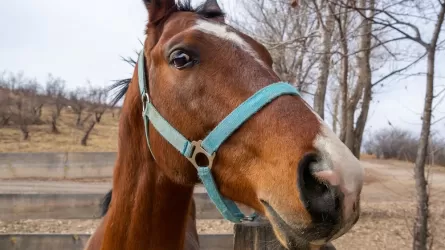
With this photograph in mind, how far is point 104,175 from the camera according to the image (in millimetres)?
12211

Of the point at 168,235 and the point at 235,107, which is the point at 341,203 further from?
the point at 168,235

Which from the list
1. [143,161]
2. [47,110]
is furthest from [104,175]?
[47,110]

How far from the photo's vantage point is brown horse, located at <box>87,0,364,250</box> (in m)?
1.41

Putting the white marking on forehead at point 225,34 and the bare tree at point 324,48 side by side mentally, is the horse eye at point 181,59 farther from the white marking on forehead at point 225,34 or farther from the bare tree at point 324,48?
the bare tree at point 324,48

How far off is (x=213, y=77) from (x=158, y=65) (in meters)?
0.40

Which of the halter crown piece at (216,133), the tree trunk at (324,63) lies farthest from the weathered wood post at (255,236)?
the tree trunk at (324,63)

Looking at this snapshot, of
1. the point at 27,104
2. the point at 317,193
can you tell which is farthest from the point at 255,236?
the point at 27,104

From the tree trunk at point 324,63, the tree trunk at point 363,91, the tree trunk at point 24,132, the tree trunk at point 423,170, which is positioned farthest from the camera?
the tree trunk at point 24,132

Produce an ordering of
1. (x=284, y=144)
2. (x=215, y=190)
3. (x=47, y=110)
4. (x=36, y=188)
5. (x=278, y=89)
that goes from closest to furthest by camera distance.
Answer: (x=284, y=144), (x=278, y=89), (x=215, y=190), (x=36, y=188), (x=47, y=110)

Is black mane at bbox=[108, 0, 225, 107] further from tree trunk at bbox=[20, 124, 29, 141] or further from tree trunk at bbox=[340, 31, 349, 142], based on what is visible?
tree trunk at bbox=[20, 124, 29, 141]

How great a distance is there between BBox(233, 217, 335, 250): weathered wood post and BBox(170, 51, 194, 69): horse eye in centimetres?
Answer: 113

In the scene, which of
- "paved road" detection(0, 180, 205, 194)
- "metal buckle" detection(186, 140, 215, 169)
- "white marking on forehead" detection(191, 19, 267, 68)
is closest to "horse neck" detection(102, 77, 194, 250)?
"metal buckle" detection(186, 140, 215, 169)

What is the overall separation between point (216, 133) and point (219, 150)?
0.25 ft

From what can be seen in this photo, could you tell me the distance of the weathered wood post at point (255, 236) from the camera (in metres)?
2.50
